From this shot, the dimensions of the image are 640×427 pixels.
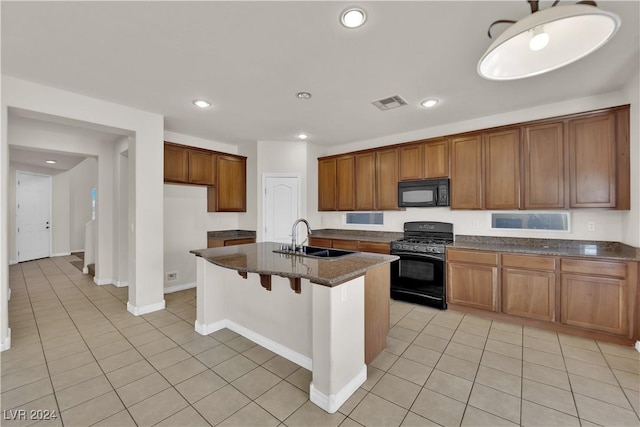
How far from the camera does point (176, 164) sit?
4262mm

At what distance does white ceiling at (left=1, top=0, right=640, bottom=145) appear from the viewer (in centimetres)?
179

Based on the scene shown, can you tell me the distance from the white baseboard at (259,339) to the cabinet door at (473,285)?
203cm

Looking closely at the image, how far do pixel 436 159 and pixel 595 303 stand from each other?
2.38 meters

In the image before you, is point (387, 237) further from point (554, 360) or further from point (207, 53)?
point (207, 53)

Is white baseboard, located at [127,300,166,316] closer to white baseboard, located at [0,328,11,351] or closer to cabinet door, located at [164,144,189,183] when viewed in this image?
white baseboard, located at [0,328,11,351]

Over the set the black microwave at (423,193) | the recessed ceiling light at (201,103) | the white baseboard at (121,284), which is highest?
the recessed ceiling light at (201,103)

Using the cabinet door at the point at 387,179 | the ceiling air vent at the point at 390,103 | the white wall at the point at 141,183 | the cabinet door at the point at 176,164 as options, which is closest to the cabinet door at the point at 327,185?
the cabinet door at the point at 387,179

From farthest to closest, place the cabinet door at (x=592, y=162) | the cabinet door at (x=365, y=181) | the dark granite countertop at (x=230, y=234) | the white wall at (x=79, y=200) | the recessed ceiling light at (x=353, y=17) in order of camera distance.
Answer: the white wall at (x=79, y=200) < the dark granite countertop at (x=230, y=234) < the cabinet door at (x=365, y=181) < the cabinet door at (x=592, y=162) < the recessed ceiling light at (x=353, y=17)

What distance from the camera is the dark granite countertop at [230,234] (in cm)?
506

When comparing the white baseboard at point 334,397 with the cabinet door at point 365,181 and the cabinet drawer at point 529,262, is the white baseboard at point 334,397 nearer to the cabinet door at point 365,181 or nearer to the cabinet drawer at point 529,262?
the cabinet drawer at point 529,262

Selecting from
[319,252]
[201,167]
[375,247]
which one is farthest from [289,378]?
[201,167]

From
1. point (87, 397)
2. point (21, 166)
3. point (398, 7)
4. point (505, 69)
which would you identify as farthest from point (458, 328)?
point (21, 166)

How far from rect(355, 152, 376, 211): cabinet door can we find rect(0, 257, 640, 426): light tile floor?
2.11 meters

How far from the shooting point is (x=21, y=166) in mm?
6691
